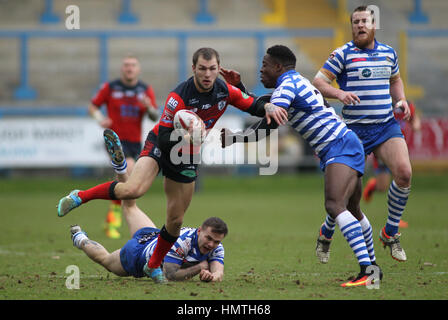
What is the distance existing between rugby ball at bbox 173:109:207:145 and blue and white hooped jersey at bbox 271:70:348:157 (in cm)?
78

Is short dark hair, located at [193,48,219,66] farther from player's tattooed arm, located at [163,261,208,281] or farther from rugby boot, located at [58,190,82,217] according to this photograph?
player's tattooed arm, located at [163,261,208,281]

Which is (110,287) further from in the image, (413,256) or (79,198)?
(413,256)

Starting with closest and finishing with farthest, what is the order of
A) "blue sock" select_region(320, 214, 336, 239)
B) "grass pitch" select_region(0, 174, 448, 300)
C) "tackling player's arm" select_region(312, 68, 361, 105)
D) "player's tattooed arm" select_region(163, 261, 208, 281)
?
"grass pitch" select_region(0, 174, 448, 300), "player's tattooed arm" select_region(163, 261, 208, 281), "tackling player's arm" select_region(312, 68, 361, 105), "blue sock" select_region(320, 214, 336, 239)

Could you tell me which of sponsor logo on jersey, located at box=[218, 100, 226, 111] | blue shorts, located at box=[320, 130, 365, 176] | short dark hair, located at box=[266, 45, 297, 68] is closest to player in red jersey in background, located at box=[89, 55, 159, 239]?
sponsor logo on jersey, located at box=[218, 100, 226, 111]

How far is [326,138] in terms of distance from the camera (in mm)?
6734

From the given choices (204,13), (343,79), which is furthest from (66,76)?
(343,79)

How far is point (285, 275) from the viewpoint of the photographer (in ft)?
23.7

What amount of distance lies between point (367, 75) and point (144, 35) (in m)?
12.7

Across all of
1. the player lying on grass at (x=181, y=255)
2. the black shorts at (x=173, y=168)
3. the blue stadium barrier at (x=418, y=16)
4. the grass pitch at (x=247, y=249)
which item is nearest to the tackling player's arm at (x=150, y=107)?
the grass pitch at (x=247, y=249)

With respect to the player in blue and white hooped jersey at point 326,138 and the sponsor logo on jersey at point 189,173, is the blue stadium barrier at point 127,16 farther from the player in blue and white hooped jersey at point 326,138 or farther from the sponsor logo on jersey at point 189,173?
the sponsor logo on jersey at point 189,173

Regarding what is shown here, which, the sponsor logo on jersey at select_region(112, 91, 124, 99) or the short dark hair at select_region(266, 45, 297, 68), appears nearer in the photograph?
the short dark hair at select_region(266, 45, 297, 68)

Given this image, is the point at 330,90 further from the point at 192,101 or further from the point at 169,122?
the point at 169,122

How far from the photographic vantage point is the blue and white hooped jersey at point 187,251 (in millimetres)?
6867

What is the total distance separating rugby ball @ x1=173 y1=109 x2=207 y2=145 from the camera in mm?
6255
